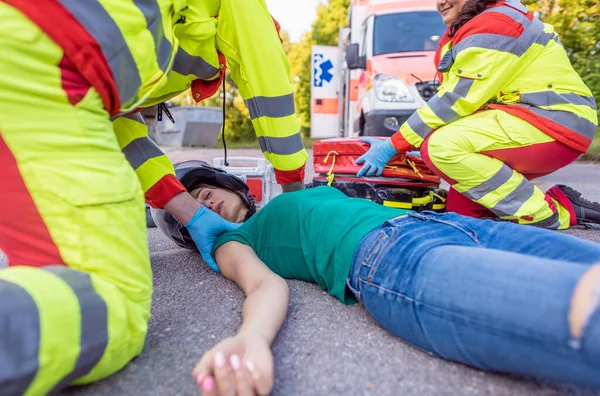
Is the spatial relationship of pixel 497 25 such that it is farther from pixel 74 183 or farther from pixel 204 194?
pixel 74 183

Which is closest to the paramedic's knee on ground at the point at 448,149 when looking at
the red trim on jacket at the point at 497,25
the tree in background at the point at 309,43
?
the red trim on jacket at the point at 497,25

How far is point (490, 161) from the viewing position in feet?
7.83

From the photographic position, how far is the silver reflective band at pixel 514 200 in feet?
7.88

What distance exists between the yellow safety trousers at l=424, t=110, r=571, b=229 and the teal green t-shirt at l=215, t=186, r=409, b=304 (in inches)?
35.4

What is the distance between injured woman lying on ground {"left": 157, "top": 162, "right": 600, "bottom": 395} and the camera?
2.75 ft

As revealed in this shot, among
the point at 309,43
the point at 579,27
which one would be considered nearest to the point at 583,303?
the point at 579,27

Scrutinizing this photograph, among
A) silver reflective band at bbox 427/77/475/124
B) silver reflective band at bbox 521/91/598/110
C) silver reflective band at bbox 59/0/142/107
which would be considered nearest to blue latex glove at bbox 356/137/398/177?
silver reflective band at bbox 427/77/475/124

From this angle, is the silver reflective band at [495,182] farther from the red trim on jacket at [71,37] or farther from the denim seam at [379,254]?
the red trim on jacket at [71,37]

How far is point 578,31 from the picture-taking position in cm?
784

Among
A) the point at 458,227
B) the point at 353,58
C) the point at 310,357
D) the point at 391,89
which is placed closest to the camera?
the point at 310,357

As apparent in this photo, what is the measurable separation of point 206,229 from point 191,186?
0.40m

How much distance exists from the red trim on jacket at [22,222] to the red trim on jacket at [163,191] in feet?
2.54

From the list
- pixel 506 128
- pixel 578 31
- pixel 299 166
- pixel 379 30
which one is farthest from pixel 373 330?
pixel 578 31

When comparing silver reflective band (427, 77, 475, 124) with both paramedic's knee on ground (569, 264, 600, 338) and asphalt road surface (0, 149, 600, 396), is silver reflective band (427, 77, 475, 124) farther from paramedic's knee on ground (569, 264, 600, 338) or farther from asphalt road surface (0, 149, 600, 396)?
paramedic's knee on ground (569, 264, 600, 338)
